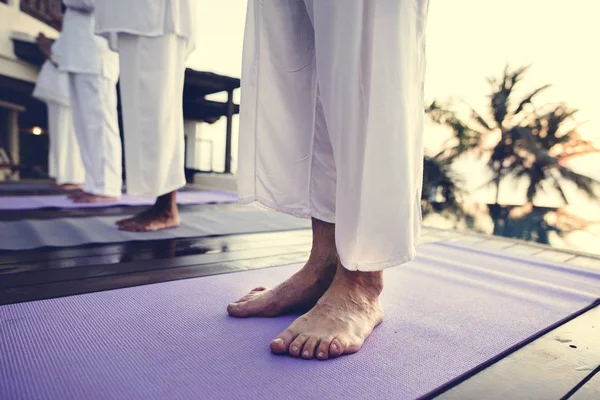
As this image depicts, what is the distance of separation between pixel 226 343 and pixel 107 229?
4.50 feet

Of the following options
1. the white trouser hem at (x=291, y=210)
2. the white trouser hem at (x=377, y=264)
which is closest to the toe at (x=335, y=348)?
the white trouser hem at (x=377, y=264)

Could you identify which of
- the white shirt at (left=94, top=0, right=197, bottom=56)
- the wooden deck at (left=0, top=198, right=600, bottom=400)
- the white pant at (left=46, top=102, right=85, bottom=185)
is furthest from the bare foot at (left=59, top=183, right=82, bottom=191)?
the white shirt at (left=94, top=0, right=197, bottom=56)

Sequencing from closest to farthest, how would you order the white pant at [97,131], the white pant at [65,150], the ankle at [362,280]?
1. the ankle at [362,280]
2. the white pant at [97,131]
3. the white pant at [65,150]

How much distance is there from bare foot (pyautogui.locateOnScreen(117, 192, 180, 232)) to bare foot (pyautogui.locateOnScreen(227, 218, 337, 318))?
1.08m

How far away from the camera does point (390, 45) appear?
0.72m

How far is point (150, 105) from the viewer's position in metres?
1.72

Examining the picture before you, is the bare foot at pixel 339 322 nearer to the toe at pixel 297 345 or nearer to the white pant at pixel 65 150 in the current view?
the toe at pixel 297 345

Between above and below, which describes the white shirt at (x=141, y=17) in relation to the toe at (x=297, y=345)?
above

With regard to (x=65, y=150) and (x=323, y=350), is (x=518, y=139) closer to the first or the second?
(x=65, y=150)

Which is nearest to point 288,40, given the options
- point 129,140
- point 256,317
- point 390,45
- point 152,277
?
point 390,45

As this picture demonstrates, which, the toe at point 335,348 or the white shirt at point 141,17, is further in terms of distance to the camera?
the white shirt at point 141,17

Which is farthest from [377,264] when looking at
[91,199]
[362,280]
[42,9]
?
[42,9]

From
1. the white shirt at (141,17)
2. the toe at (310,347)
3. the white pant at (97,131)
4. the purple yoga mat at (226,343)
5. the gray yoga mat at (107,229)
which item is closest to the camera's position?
the purple yoga mat at (226,343)

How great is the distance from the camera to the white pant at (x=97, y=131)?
251cm
